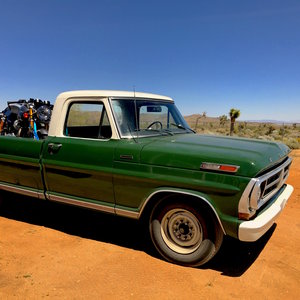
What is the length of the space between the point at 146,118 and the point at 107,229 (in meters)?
1.79

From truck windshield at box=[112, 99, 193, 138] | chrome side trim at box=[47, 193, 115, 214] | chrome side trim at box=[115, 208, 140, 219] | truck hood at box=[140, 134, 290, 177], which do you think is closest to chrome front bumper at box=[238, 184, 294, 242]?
truck hood at box=[140, 134, 290, 177]

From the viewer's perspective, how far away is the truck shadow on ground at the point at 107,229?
12.8ft

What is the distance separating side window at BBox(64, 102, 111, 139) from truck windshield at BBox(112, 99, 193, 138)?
0.21 metres

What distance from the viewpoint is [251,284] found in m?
3.36

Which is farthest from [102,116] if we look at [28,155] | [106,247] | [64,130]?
[106,247]

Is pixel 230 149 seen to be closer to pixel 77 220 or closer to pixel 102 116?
pixel 102 116

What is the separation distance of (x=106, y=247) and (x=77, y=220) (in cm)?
124

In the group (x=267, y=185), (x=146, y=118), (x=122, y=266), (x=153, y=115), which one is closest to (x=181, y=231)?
(x=122, y=266)

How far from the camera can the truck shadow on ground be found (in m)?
3.89

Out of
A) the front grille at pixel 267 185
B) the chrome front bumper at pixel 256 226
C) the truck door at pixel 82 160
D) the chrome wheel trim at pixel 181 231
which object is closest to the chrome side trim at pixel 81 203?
the truck door at pixel 82 160

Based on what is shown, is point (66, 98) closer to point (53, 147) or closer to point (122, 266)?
point (53, 147)

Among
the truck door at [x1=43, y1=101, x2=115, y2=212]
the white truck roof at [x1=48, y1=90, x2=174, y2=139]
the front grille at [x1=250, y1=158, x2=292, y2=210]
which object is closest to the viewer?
the front grille at [x1=250, y1=158, x2=292, y2=210]

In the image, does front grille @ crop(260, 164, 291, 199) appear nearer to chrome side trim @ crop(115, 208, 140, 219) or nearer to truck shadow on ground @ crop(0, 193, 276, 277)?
truck shadow on ground @ crop(0, 193, 276, 277)

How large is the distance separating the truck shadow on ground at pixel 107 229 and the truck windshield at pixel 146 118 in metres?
1.49
